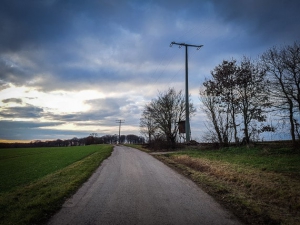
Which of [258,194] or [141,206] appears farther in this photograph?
[258,194]

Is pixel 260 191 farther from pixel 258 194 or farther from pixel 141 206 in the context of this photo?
pixel 141 206

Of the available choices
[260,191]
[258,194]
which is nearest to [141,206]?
[258,194]

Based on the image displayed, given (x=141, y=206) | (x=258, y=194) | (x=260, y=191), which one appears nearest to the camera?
(x=141, y=206)

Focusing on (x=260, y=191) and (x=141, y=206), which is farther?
(x=260, y=191)

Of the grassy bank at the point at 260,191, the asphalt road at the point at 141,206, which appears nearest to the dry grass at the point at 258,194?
the grassy bank at the point at 260,191

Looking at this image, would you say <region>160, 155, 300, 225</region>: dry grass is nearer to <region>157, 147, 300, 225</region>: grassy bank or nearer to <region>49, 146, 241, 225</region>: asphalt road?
<region>157, 147, 300, 225</region>: grassy bank

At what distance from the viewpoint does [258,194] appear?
7.48m

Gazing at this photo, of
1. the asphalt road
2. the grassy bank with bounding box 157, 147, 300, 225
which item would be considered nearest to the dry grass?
the grassy bank with bounding box 157, 147, 300, 225

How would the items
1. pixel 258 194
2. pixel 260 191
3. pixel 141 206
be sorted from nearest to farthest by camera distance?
pixel 141 206, pixel 258 194, pixel 260 191

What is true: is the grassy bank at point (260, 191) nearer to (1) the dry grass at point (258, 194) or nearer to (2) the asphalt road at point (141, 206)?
(1) the dry grass at point (258, 194)

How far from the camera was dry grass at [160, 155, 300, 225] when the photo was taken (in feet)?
17.9

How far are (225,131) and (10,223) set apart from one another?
21.6m

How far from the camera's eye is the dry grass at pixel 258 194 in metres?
5.45

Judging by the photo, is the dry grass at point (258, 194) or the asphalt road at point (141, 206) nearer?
the asphalt road at point (141, 206)
